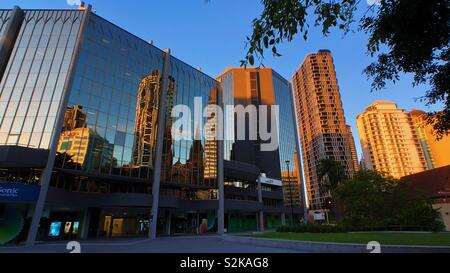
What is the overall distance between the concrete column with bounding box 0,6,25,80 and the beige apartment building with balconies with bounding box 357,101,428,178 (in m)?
154

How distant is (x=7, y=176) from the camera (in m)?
26.5

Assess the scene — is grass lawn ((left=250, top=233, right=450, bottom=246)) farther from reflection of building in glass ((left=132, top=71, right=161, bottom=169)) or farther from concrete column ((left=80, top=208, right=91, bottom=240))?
concrete column ((left=80, top=208, right=91, bottom=240))

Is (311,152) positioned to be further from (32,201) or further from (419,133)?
(32,201)

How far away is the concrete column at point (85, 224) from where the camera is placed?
31359 mm

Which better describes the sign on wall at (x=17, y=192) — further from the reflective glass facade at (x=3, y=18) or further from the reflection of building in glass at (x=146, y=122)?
the reflective glass facade at (x=3, y=18)

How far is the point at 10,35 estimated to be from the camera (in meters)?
31.5

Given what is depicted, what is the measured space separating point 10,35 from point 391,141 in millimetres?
167377

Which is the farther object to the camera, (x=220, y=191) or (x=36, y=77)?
(x=220, y=191)

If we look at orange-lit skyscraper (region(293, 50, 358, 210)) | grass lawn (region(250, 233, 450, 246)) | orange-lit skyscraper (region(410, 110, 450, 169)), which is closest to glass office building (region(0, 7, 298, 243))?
grass lawn (region(250, 233, 450, 246))

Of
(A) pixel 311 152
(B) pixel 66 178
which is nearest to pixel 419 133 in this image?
(A) pixel 311 152

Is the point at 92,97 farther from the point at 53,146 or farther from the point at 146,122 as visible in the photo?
the point at 53,146

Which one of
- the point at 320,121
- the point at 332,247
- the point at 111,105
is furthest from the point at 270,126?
the point at 320,121

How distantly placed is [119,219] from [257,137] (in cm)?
4399

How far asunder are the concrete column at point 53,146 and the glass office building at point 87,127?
0.48 feet
